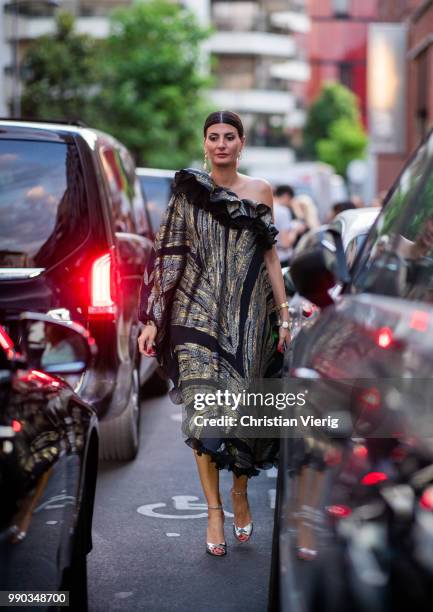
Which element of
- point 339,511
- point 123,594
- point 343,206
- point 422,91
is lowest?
→ point 123,594

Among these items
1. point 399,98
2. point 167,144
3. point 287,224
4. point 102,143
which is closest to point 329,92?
point 167,144

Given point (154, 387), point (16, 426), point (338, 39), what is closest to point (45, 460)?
point (16, 426)

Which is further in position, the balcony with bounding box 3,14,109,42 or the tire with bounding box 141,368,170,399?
the balcony with bounding box 3,14,109,42

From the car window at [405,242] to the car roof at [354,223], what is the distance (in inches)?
151

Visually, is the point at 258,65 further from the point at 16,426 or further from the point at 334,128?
the point at 16,426

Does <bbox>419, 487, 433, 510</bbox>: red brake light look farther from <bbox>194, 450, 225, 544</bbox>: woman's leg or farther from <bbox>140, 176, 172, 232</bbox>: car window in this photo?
<bbox>140, 176, 172, 232</bbox>: car window

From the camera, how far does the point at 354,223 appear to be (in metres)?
8.34

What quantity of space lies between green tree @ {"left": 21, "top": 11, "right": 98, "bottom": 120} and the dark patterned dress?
163 ft

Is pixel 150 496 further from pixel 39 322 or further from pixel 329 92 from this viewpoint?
pixel 329 92

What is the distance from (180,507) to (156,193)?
858 centimetres

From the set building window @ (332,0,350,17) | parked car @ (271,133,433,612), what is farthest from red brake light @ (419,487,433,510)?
building window @ (332,0,350,17)

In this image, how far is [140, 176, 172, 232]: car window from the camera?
1480 centimetres

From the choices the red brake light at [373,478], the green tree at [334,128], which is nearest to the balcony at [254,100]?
the green tree at [334,128]

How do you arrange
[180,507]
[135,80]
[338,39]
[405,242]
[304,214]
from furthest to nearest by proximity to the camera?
[338,39], [135,80], [304,214], [180,507], [405,242]
